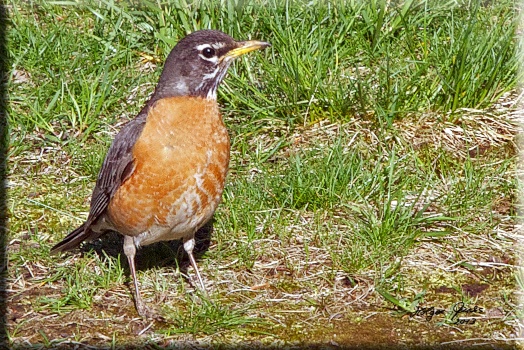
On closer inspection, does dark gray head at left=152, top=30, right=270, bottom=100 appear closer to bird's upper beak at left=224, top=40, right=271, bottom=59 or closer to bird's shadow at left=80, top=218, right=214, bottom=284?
bird's upper beak at left=224, top=40, right=271, bottom=59

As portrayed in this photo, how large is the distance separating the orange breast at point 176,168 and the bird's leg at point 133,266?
177 millimetres

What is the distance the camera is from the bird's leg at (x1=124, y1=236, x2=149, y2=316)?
461 centimetres

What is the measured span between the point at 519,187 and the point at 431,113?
816 mm

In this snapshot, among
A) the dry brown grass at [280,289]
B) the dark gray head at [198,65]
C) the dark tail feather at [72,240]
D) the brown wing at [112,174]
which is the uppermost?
the dark gray head at [198,65]

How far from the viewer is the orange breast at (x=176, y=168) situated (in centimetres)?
446

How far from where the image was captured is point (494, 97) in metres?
5.96

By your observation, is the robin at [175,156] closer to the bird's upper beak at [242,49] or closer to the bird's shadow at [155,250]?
the bird's upper beak at [242,49]

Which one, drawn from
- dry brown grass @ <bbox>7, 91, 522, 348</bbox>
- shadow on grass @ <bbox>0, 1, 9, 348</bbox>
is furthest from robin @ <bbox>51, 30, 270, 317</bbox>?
shadow on grass @ <bbox>0, 1, 9, 348</bbox>

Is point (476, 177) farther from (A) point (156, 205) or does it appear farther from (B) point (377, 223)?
(A) point (156, 205)

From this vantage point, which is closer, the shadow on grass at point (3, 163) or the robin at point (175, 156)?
the robin at point (175, 156)

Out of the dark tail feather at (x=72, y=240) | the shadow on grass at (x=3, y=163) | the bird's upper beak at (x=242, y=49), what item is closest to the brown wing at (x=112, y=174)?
the dark tail feather at (x=72, y=240)

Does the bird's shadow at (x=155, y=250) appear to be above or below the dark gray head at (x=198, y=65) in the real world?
below

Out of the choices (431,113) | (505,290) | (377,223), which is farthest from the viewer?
(431,113)

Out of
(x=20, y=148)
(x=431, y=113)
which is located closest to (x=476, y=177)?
(x=431, y=113)
